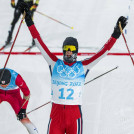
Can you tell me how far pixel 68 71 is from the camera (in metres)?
3.28

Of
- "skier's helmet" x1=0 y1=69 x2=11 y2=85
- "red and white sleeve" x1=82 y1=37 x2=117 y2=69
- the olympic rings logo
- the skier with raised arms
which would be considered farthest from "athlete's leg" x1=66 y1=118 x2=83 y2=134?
"skier's helmet" x1=0 y1=69 x2=11 y2=85

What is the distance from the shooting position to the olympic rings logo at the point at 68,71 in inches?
129

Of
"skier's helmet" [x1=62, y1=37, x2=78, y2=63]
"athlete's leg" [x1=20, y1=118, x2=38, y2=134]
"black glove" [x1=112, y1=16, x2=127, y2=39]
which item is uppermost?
"black glove" [x1=112, y1=16, x2=127, y2=39]

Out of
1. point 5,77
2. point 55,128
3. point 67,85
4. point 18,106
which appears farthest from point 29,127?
point 67,85

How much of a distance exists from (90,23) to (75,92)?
502 cm

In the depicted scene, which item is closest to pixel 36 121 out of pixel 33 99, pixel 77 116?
pixel 33 99

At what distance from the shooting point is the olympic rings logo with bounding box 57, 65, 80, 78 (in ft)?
10.7

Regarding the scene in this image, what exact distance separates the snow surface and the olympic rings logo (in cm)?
135

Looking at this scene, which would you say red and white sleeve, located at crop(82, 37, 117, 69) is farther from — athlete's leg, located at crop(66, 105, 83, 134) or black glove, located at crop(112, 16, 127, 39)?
athlete's leg, located at crop(66, 105, 83, 134)

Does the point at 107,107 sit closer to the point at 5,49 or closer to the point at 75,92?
the point at 75,92

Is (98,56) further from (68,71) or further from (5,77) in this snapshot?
(5,77)

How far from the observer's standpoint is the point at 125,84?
5203mm

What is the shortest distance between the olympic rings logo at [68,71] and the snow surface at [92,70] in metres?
1.35

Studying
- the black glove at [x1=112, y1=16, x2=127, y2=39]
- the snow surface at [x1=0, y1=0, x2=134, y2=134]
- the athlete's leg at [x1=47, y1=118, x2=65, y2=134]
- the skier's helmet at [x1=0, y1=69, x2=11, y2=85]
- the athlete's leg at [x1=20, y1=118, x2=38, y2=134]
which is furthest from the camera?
the snow surface at [x1=0, y1=0, x2=134, y2=134]
